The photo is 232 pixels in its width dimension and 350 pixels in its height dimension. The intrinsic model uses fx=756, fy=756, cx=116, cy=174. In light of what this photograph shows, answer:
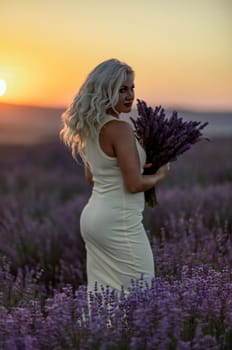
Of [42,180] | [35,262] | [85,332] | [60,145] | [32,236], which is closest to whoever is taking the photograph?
[85,332]

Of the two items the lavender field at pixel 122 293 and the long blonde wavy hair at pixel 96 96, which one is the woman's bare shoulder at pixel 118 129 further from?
the lavender field at pixel 122 293

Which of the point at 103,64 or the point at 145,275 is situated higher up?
the point at 103,64

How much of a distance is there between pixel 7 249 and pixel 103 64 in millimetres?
2686

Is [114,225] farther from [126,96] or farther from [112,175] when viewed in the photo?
[126,96]

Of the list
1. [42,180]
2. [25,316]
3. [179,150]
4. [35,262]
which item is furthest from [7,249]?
[42,180]

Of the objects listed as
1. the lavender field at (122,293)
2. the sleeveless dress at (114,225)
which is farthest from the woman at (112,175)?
the lavender field at (122,293)

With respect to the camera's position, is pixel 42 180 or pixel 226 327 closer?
pixel 226 327

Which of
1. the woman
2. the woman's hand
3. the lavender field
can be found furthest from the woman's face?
the lavender field

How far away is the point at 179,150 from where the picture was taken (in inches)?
149

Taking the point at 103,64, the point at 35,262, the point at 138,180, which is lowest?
the point at 35,262

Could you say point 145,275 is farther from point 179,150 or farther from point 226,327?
point 226,327

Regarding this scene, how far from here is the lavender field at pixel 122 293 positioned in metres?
2.69

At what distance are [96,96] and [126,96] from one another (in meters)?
0.18

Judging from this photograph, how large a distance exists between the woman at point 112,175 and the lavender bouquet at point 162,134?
6 cm
